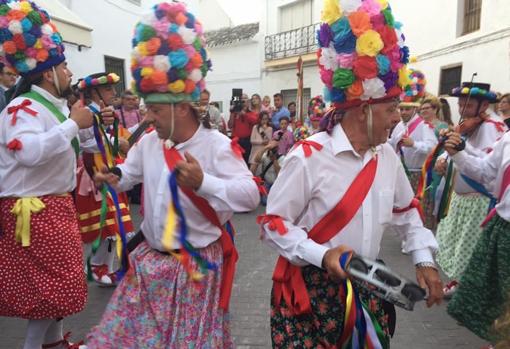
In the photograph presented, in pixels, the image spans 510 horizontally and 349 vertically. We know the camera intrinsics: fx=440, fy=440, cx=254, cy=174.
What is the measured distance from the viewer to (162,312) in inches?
89.6

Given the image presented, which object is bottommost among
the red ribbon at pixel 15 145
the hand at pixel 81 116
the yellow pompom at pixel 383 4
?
the red ribbon at pixel 15 145

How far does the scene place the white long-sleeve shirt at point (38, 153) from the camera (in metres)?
2.59

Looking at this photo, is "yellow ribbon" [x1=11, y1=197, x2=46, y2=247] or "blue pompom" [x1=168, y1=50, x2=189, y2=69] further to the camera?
"yellow ribbon" [x1=11, y1=197, x2=46, y2=247]

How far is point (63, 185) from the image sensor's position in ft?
9.68

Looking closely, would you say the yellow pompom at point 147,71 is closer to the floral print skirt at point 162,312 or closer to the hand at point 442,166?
the floral print skirt at point 162,312

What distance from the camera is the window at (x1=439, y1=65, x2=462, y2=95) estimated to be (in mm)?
12601

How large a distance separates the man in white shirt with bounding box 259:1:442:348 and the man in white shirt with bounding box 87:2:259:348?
0.35 m

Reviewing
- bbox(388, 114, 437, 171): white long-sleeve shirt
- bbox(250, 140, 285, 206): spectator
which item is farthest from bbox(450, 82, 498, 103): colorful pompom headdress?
bbox(250, 140, 285, 206): spectator

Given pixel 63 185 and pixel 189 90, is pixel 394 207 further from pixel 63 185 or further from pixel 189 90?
pixel 63 185

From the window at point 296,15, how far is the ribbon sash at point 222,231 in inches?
778

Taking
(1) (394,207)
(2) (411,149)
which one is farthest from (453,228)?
(1) (394,207)

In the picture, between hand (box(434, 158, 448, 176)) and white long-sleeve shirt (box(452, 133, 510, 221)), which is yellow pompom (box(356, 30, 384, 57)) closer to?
white long-sleeve shirt (box(452, 133, 510, 221))

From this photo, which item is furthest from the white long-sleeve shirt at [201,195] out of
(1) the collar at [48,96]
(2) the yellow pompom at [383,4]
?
(2) the yellow pompom at [383,4]

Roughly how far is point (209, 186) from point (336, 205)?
24.4 inches
